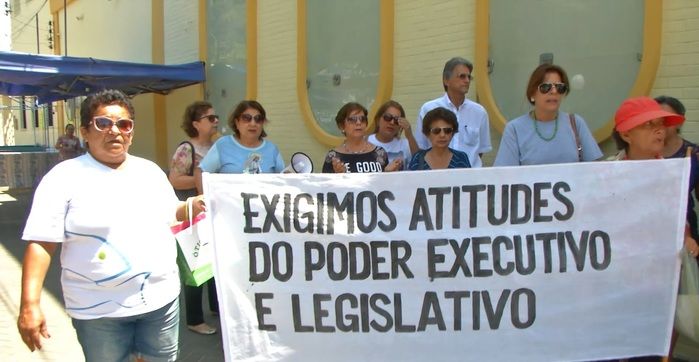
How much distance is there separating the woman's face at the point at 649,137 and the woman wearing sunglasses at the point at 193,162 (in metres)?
2.92

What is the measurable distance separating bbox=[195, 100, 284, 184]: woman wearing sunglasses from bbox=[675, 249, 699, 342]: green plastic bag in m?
2.48

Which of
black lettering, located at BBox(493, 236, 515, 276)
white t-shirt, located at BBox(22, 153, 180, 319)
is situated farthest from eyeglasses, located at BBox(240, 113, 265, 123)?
black lettering, located at BBox(493, 236, 515, 276)

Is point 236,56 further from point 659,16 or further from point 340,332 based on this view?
point 340,332

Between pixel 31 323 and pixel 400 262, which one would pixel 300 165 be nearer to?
pixel 400 262

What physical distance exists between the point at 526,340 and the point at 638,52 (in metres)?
3.16

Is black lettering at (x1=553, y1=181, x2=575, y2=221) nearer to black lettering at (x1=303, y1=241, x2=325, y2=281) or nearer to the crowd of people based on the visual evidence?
the crowd of people

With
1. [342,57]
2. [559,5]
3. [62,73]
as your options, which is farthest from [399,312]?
[62,73]

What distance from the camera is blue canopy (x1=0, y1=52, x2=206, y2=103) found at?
29.1ft

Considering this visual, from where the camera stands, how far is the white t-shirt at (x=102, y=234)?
2303mm

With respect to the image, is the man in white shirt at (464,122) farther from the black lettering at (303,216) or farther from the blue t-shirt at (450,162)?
the black lettering at (303,216)

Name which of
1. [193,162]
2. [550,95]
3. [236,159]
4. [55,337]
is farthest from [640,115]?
[55,337]

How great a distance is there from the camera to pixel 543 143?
3.32 meters

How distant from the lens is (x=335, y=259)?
2805 millimetres

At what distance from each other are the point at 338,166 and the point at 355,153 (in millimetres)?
170
